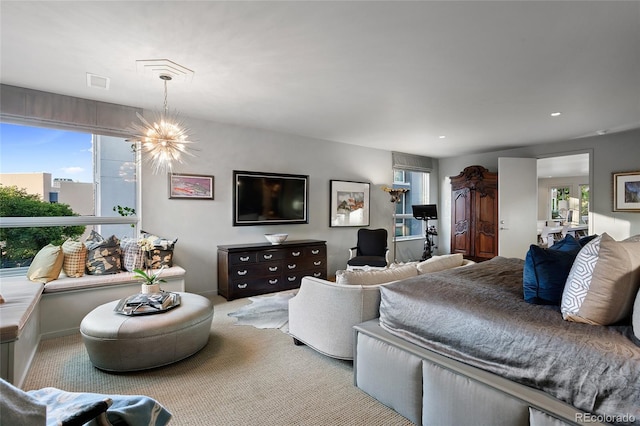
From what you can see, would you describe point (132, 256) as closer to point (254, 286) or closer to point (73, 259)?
point (73, 259)

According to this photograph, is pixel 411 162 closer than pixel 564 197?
Yes

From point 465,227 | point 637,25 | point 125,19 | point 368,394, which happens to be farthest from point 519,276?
point 465,227

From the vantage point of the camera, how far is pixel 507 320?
1582 millimetres

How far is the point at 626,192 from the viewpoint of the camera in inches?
193

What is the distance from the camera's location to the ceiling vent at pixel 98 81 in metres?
2.98

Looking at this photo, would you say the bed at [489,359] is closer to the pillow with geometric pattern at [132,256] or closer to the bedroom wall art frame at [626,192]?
the pillow with geometric pattern at [132,256]

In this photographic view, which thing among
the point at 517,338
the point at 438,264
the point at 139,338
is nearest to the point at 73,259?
the point at 139,338

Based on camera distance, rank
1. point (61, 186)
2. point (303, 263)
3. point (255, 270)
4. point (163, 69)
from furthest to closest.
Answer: point (303, 263), point (255, 270), point (61, 186), point (163, 69)

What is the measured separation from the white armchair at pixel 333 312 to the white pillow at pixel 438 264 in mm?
576

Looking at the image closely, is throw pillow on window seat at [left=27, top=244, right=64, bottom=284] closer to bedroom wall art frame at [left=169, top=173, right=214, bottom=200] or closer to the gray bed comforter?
bedroom wall art frame at [left=169, top=173, right=214, bottom=200]

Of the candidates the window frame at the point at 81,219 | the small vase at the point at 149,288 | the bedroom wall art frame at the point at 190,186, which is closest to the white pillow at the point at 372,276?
the small vase at the point at 149,288

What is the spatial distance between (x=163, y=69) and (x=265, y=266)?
273 cm

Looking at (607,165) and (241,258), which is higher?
Result: (607,165)
